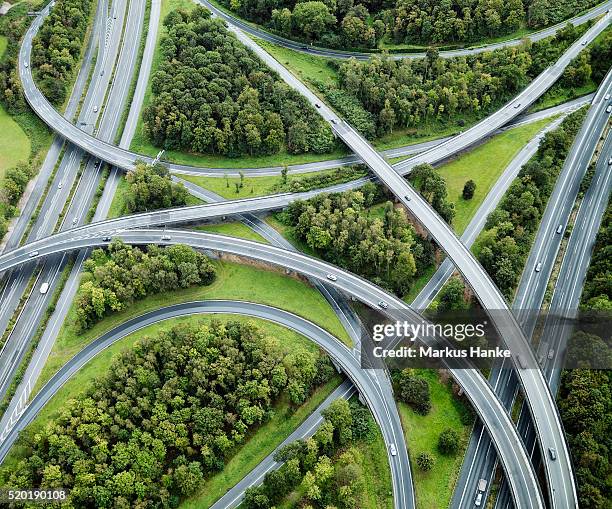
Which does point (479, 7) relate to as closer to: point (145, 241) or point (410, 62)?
point (410, 62)

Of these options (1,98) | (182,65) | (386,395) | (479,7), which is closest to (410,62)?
(479,7)

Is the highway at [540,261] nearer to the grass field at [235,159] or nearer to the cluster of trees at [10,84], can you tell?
the grass field at [235,159]

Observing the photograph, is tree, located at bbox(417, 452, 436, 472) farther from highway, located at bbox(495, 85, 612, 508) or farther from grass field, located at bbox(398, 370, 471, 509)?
highway, located at bbox(495, 85, 612, 508)

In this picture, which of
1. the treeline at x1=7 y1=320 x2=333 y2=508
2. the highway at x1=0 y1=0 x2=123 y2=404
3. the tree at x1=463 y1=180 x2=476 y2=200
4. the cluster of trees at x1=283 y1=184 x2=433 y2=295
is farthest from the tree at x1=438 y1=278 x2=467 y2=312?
the highway at x1=0 y1=0 x2=123 y2=404

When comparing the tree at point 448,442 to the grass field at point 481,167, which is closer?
the tree at point 448,442

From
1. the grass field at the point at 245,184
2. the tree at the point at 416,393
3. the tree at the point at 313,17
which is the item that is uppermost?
the tree at the point at 313,17

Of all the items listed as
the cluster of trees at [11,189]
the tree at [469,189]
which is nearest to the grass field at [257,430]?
the cluster of trees at [11,189]

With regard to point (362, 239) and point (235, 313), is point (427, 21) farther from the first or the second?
point (235, 313)
